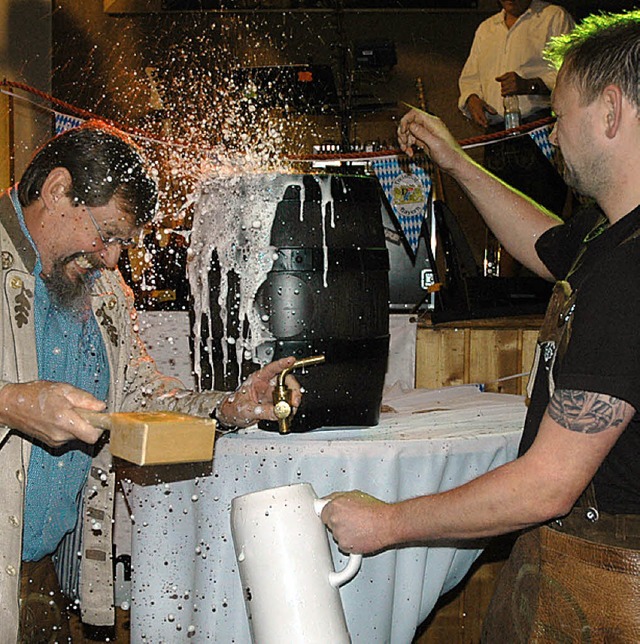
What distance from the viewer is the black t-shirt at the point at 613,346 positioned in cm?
129

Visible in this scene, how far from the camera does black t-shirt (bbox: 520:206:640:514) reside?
4.24ft

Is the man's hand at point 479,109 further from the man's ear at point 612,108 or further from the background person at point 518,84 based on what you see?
the man's ear at point 612,108

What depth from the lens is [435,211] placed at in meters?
5.11

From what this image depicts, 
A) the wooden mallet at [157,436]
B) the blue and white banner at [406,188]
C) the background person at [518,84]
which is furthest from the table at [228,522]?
the background person at [518,84]

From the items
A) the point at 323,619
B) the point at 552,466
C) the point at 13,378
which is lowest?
the point at 323,619

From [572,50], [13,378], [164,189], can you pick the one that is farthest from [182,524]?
[164,189]

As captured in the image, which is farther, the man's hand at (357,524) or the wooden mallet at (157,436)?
the man's hand at (357,524)

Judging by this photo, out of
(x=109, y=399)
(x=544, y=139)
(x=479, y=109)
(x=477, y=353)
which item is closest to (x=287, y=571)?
(x=109, y=399)

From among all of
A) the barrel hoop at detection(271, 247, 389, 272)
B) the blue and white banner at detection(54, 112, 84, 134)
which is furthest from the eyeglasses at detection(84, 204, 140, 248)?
the blue and white banner at detection(54, 112, 84, 134)

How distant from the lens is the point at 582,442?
4.35 feet

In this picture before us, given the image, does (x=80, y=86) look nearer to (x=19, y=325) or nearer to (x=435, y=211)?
(x=435, y=211)

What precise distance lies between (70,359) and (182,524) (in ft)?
1.48

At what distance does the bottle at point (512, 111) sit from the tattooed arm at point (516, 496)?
3.45 metres

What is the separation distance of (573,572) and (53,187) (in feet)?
4.07
